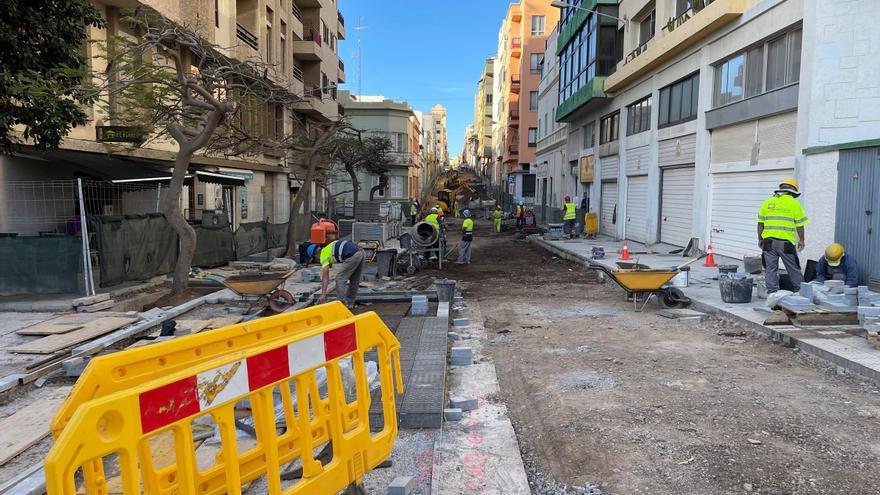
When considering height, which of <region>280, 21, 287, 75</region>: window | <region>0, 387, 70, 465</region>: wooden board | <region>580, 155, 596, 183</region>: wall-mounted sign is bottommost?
<region>0, 387, 70, 465</region>: wooden board

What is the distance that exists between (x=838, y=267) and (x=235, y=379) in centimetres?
931

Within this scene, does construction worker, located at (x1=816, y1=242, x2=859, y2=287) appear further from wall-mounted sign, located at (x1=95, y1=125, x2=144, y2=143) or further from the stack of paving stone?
wall-mounted sign, located at (x1=95, y1=125, x2=144, y2=143)

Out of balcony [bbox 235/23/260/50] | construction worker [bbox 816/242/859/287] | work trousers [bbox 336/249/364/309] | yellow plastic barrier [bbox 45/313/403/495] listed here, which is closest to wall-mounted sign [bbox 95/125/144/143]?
work trousers [bbox 336/249/364/309]

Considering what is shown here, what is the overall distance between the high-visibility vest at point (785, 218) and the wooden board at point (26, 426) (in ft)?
31.2

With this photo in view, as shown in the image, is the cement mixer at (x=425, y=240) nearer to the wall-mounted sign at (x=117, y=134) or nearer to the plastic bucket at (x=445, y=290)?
the plastic bucket at (x=445, y=290)

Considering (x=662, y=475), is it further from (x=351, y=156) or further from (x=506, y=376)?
(x=351, y=156)

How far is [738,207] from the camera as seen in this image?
14.2 meters

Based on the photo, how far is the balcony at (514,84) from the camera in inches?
2067

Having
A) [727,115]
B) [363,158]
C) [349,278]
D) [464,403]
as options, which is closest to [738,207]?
[727,115]

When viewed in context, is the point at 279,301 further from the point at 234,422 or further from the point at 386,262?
the point at 234,422

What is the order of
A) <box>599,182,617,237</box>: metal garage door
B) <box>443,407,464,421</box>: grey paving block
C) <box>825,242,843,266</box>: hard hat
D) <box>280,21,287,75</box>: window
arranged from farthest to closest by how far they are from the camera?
<box>280,21,287,75</box>: window < <box>599,182,617,237</box>: metal garage door < <box>825,242,843,266</box>: hard hat < <box>443,407,464,421</box>: grey paving block

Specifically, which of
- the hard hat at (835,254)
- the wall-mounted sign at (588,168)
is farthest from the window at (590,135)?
the hard hat at (835,254)

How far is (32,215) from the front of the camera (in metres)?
12.8

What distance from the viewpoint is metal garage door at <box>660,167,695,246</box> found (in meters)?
17.2
